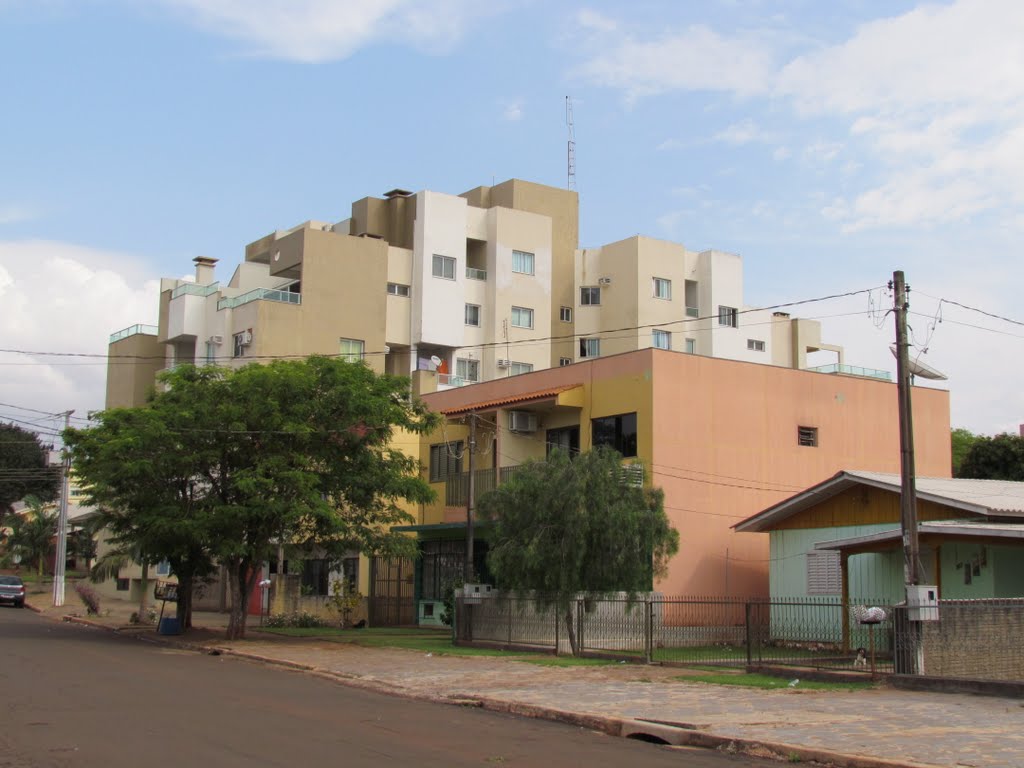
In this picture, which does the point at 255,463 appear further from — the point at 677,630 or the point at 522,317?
the point at 522,317

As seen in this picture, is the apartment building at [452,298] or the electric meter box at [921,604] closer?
the electric meter box at [921,604]

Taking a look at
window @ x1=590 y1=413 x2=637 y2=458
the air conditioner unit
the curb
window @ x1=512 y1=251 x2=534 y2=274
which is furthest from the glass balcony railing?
the curb

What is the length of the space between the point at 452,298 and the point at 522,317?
171 inches

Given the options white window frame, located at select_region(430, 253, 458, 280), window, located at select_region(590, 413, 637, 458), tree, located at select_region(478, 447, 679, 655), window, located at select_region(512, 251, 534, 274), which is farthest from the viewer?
window, located at select_region(512, 251, 534, 274)

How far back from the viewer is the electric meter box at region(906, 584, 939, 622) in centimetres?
1898

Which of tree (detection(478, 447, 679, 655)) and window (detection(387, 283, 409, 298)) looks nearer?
tree (detection(478, 447, 679, 655))

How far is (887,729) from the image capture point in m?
13.5

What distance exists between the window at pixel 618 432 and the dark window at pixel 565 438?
1.20 metres

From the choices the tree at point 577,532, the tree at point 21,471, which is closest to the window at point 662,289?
the tree at point 577,532

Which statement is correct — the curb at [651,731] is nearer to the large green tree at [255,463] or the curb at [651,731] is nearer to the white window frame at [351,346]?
the large green tree at [255,463]

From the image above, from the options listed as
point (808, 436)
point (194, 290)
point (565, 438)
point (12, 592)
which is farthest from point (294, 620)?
point (194, 290)

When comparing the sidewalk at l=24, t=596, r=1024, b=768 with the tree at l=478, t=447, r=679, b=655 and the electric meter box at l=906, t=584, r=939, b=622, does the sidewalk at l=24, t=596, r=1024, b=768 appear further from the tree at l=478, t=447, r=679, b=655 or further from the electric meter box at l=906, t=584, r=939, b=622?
the tree at l=478, t=447, r=679, b=655

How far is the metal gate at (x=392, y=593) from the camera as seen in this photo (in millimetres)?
39438

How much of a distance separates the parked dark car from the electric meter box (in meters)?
45.0
